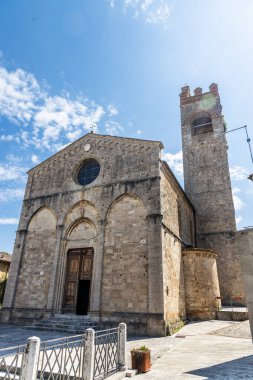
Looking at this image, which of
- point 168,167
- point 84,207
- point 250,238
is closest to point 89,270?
point 84,207

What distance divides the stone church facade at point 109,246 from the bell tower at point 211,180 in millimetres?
1199

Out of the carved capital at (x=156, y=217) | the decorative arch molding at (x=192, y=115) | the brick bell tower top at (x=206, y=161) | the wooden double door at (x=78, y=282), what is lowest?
the wooden double door at (x=78, y=282)

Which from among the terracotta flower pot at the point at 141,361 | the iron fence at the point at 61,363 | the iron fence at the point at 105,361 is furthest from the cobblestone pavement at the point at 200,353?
the iron fence at the point at 61,363

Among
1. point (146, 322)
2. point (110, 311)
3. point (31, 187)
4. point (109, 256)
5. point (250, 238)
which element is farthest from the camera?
point (31, 187)

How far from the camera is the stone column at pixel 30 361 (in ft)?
13.1

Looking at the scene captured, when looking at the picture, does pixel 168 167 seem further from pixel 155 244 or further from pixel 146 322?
pixel 146 322

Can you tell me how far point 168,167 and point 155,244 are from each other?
5.26 metres

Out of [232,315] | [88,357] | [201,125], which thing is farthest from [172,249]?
[201,125]

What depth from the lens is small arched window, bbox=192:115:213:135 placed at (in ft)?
85.3

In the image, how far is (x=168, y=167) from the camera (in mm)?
15695

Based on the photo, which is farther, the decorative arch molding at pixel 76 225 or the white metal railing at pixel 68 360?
the decorative arch molding at pixel 76 225

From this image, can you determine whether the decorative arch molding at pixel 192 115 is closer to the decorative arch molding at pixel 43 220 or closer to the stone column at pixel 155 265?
the stone column at pixel 155 265

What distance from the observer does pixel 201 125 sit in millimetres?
26047

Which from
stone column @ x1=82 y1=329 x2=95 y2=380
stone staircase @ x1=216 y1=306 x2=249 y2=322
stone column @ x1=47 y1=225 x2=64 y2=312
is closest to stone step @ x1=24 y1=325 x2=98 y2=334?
stone column @ x1=47 y1=225 x2=64 y2=312
